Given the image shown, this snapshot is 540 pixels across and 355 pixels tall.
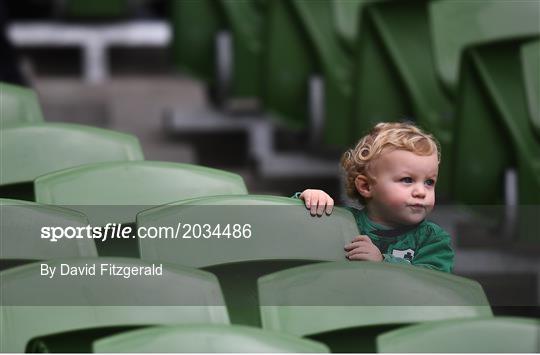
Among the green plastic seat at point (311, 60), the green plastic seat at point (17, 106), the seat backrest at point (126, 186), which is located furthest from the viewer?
the green plastic seat at point (311, 60)

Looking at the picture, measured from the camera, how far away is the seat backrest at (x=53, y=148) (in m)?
1.20

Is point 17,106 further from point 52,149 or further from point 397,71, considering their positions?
point 397,71

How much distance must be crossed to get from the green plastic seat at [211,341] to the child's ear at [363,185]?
11.7 inches

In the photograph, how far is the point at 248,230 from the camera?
3.21 ft

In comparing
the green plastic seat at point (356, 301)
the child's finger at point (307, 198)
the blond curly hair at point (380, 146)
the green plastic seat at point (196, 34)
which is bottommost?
the green plastic seat at point (356, 301)

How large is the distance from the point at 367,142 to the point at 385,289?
0.60 ft

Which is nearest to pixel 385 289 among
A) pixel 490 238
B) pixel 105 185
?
pixel 105 185

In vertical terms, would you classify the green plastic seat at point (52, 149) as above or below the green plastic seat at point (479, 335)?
above

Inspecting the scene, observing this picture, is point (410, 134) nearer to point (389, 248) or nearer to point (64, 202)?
point (389, 248)

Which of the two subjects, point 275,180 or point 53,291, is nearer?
point 53,291

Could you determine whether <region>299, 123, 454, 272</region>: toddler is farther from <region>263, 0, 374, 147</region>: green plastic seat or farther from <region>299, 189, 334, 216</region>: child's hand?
<region>263, 0, 374, 147</region>: green plastic seat

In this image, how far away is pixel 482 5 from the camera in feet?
5.28

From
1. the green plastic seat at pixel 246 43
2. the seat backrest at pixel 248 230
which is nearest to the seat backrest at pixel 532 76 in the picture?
the seat backrest at pixel 248 230

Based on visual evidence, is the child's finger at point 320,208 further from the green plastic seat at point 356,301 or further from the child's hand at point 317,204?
the green plastic seat at point 356,301
